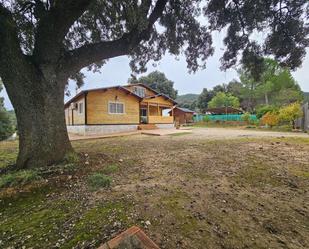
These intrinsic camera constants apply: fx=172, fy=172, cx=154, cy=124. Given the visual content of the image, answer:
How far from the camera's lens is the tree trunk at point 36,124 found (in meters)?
3.87

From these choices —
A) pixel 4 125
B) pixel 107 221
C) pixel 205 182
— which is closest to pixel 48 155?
pixel 107 221

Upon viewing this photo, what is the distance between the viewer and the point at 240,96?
42.2 m

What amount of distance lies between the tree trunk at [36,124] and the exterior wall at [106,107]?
10.2 m

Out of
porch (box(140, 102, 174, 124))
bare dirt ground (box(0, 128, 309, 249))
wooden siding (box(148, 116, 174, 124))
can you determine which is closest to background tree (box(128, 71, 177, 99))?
porch (box(140, 102, 174, 124))

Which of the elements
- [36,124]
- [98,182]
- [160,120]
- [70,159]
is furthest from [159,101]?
[98,182]

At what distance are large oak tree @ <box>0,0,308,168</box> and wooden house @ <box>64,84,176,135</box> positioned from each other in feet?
23.8

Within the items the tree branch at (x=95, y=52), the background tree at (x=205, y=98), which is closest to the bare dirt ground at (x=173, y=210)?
the tree branch at (x=95, y=52)

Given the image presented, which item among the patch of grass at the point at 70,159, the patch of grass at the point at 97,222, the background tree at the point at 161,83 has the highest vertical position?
the background tree at the point at 161,83

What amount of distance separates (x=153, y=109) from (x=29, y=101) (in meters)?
18.0

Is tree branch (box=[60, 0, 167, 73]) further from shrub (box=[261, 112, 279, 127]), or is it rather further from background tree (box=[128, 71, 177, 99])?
background tree (box=[128, 71, 177, 99])

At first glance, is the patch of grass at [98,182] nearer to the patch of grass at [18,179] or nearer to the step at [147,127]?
the patch of grass at [18,179]

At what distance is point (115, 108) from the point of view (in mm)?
15891

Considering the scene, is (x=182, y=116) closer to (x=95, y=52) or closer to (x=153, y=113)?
(x=153, y=113)

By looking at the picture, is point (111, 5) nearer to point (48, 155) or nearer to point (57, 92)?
point (57, 92)
